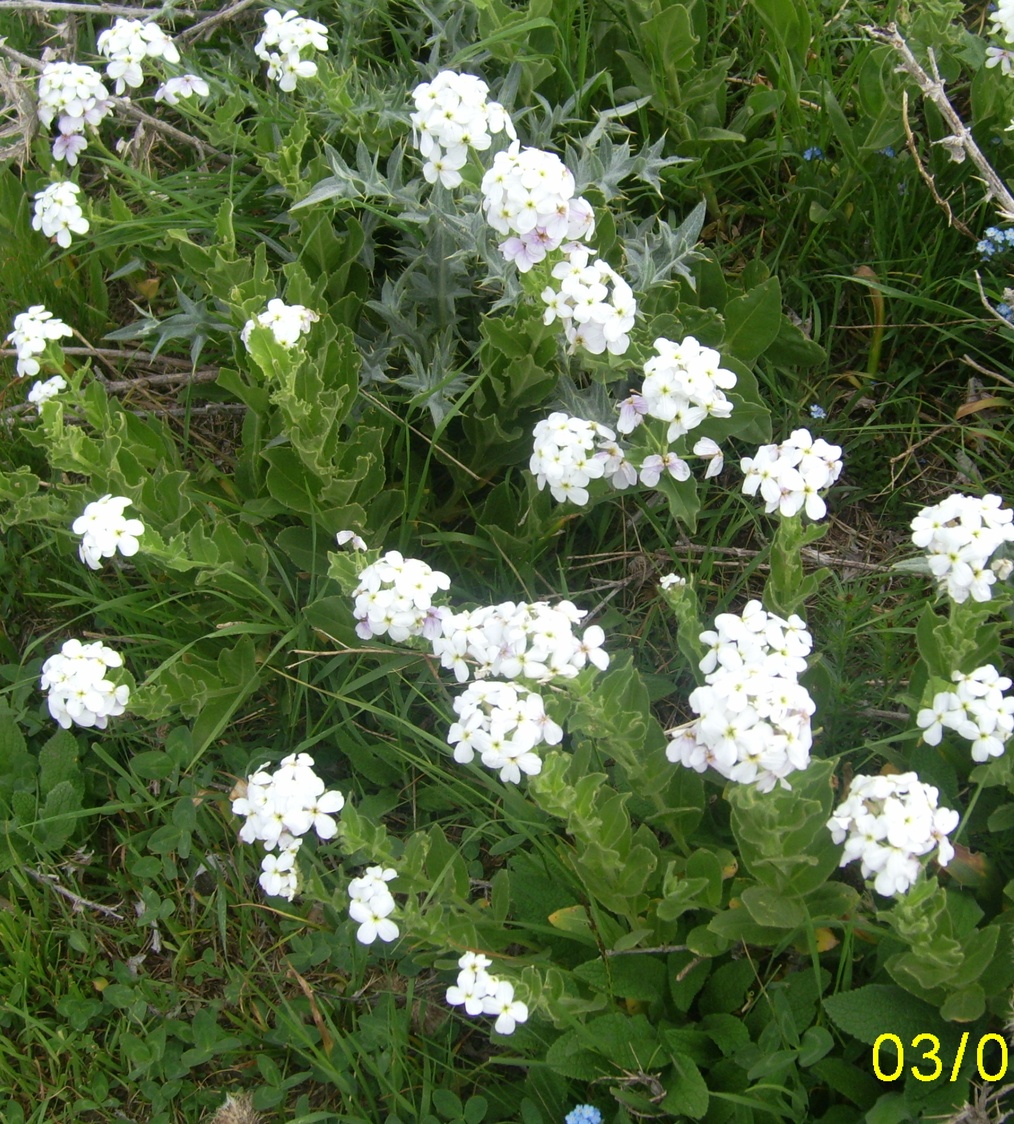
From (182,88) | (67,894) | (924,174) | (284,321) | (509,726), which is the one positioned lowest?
(67,894)

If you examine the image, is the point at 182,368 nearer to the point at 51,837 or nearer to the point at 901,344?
the point at 51,837

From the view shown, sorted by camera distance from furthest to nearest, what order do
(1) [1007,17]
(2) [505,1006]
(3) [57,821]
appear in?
(3) [57,821] → (1) [1007,17] → (2) [505,1006]

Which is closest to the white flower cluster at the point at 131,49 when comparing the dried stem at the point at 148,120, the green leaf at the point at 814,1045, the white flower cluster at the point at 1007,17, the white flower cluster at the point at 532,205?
the dried stem at the point at 148,120

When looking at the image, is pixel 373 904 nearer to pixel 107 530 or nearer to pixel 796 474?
pixel 107 530

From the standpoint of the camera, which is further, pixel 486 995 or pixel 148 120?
pixel 148 120

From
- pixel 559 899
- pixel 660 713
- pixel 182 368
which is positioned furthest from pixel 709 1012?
pixel 182 368

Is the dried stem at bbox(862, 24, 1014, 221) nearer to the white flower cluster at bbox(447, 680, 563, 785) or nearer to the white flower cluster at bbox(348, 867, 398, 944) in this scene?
the white flower cluster at bbox(447, 680, 563, 785)

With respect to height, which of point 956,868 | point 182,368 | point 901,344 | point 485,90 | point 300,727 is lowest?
point 300,727

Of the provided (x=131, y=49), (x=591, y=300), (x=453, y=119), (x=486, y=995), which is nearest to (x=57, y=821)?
(x=486, y=995)

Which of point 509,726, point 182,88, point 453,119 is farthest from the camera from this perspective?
point 182,88
